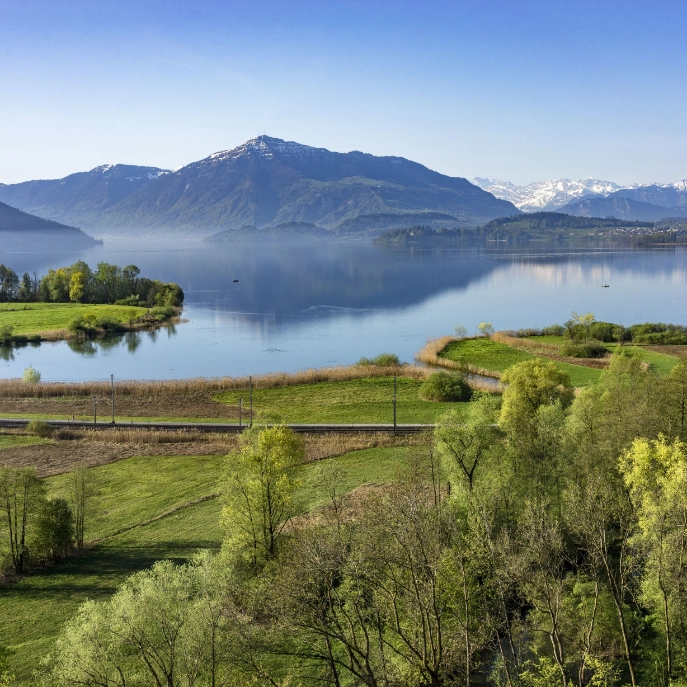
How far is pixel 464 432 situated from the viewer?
2850 centimetres

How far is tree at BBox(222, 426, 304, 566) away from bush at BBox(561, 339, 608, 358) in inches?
2449

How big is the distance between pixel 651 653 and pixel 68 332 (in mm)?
101598

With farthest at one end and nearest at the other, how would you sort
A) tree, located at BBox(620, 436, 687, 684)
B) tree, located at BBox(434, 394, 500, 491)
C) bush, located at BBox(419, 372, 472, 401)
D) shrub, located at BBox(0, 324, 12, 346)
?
shrub, located at BBox(0, 324, 12, 346), bush, located at BBox(419, 372, 472, 401), tree, located at BBox(434, 394, 500, 491), tree, located at BBox(620, 436, 687, 684)

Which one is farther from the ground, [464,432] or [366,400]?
[464,432]

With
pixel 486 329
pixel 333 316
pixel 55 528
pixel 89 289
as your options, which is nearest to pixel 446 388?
pixel 55 528

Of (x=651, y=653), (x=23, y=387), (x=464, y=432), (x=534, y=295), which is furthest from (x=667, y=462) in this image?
(x=534, y=295)

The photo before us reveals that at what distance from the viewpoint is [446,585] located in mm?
18781

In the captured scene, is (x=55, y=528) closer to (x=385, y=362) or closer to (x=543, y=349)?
(x=385, y=362)

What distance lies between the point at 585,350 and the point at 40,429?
62535mm

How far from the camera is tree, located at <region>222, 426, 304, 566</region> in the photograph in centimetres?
2491

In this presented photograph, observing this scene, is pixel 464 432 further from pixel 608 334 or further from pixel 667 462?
pixel 608 334

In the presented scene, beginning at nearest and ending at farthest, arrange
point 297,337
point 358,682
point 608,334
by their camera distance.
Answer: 1. point 358,682
2. point 608,334
3. point 297,337

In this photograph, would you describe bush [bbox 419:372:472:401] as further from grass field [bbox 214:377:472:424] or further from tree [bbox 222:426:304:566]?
tree [bbox 222:426:304:566]

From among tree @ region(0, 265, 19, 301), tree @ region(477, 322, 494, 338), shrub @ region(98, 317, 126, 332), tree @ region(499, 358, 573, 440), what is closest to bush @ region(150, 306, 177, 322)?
shrub @ region(98, 317, 126, 332)
